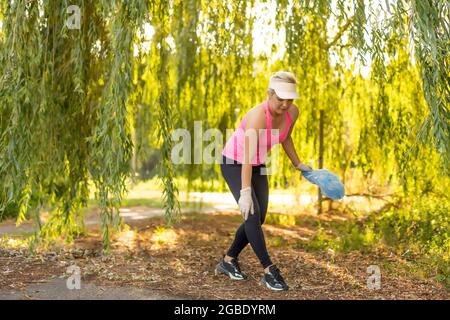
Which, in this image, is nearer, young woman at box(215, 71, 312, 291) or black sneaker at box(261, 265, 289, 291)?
young woman at box(215, 71, 312, 291)

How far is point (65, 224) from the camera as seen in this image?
4.68m

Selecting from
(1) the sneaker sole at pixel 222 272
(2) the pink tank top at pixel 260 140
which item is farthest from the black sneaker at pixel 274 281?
(2) the pink tank top at pixel 260 140

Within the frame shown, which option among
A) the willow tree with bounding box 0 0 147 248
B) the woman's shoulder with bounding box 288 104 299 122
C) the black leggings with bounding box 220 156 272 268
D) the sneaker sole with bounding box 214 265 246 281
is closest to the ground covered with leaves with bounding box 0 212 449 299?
the sneaker sole with bounding box 214 265 246 281

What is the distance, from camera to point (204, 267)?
4.42 m

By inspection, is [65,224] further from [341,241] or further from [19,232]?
[341,241]

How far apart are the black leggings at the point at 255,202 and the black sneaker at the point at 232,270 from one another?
8.5 inches

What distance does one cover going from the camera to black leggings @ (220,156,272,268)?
360 cm

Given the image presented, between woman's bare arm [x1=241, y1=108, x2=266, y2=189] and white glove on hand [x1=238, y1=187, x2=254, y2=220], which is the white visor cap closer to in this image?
woman's bare arm [x1=241, y1=108, x2=266, y2=189]

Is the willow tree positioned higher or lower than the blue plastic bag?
higher

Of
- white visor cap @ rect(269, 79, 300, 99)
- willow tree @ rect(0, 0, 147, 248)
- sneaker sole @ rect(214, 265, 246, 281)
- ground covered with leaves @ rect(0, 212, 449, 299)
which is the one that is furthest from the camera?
sneaker sole @ rect(214, 265, 246, 281)

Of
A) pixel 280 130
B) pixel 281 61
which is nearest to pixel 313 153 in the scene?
pixel 281 61

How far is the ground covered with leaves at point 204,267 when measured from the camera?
12.2ft

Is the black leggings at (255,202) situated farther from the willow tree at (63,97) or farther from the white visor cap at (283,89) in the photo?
the willow tree at (63,97)
